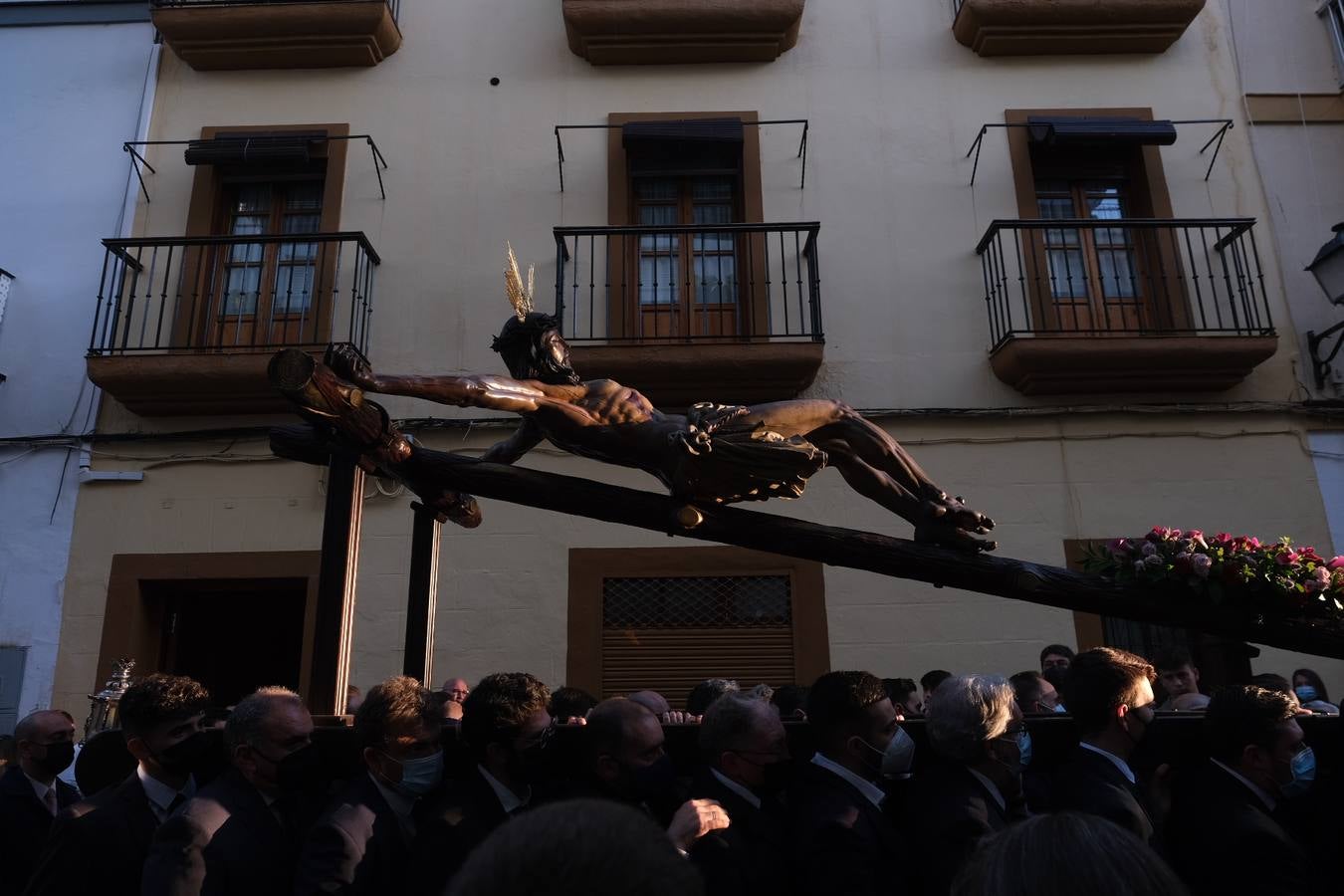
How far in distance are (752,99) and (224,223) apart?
432 cm

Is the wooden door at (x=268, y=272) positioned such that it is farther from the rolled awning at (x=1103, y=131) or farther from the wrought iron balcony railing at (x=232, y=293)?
the rolled awning at (x=1103, y=131)

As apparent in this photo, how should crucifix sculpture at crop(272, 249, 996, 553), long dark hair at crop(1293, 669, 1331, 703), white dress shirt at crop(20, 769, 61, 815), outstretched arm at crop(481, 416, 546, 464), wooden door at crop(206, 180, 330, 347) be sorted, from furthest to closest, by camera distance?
wooden door at crop(206, 180, 330, 347)
long dark hair at crop(1293, 669, 1331, 703)
outstretched arm at crop(481, 416, 546, 464)
white dress shirt at crop(20, 769, 61, 815)
crucifix sculpture at crop(272, 249, 996, 553)

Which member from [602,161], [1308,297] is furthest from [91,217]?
[1308,297]

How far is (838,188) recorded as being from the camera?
7.98 m

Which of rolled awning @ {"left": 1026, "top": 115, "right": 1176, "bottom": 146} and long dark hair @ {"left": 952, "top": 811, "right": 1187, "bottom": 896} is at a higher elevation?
rolled awning @ {"left": 1026, "top": 115, "right": 1176, "bottom": 146}

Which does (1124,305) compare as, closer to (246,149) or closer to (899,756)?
(899,756)

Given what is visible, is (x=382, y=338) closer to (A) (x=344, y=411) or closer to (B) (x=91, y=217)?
(B) (x=91, y=217)

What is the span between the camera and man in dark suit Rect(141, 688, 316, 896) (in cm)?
233

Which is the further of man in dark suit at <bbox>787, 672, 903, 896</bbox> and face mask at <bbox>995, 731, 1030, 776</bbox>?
face mask at <bbox>995, 731, 1030, 776</bbox>

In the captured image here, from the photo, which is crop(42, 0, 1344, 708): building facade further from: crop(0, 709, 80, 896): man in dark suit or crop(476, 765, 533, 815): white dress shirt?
crop(476, 765, 533, 815): white dress shirt

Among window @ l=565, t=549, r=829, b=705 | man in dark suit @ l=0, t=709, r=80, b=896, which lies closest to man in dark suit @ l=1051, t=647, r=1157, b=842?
man in dark suit @ l=0, t=709, r=80, b=896

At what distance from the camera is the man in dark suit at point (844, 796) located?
2.38m

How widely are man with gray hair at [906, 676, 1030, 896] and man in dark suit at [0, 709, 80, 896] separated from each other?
266 cm

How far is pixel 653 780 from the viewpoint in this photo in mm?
2650
